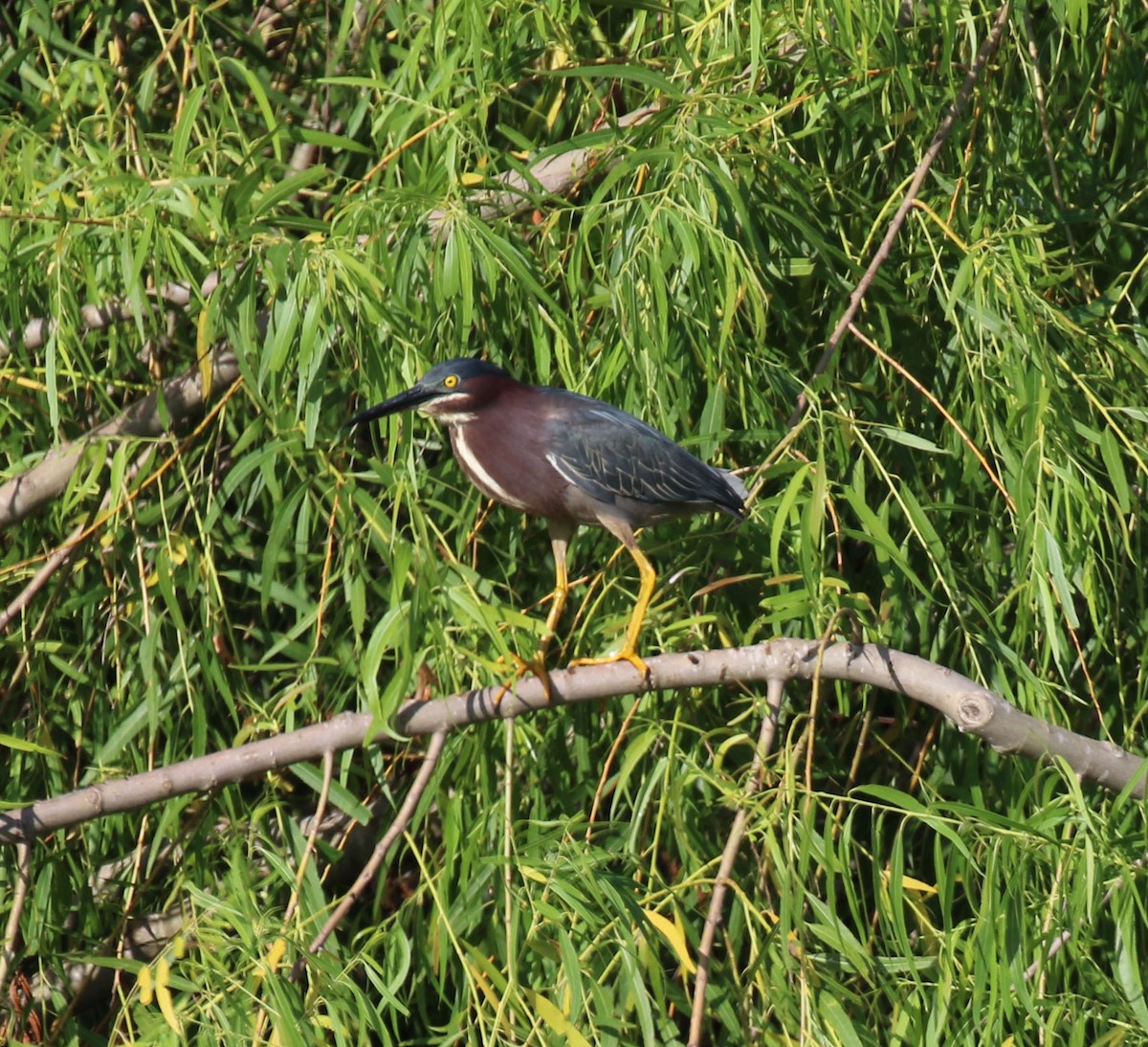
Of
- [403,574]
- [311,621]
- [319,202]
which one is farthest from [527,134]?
[403,574]

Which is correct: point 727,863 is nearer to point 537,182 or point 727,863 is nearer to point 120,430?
point 537,182

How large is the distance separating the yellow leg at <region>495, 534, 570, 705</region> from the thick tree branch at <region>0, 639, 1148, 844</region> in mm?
12

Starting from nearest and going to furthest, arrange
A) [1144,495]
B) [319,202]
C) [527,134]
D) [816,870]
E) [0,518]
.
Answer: [816,870]
[1144,495]
[0,518]
[527,134]
[319,202]

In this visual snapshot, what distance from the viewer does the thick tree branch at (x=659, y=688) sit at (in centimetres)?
204

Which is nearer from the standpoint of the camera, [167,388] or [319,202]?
[167,388]

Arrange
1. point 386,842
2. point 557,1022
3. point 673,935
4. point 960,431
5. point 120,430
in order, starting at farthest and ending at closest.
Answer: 1. point 120,430
2. point 960,431
3. point 386,842
4. point 673,935
5. point 557,1022

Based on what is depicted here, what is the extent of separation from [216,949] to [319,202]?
5.25 feet

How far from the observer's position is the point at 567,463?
8.39ft

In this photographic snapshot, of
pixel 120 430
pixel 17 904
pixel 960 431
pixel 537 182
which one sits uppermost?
pixel 537 182

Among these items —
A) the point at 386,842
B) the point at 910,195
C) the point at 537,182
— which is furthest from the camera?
the point at 537,182

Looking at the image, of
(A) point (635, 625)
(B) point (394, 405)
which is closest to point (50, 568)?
(B) point (394, 405)

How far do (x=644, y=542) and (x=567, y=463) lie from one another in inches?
13.7

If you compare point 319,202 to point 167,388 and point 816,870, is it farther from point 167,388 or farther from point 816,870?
point 816,870

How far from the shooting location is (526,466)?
2496mm
